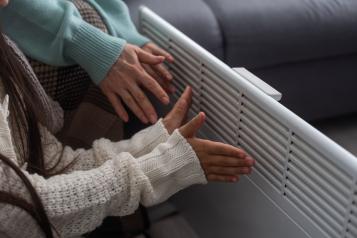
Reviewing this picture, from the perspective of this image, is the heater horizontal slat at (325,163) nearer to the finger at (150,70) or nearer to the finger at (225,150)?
the finger at (225,150)

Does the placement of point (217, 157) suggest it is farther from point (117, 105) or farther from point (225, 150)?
point (117, 105)

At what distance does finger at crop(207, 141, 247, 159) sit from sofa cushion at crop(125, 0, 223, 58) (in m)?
0.46

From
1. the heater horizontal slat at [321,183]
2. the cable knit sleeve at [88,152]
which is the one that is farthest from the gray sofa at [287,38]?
the heater horizontal slat at [321,183]

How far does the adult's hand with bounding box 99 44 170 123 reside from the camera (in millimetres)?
787

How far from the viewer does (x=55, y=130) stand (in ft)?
2.74

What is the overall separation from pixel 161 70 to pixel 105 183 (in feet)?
0.89

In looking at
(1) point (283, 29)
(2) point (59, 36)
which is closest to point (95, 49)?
(2) point (59, 36)

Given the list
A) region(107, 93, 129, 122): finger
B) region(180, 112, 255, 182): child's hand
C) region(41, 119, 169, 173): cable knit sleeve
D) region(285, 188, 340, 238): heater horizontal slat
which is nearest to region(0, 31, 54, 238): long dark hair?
region(41, 119, 169, 173): cable knit sleeve

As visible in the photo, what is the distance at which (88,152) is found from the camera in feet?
2.52

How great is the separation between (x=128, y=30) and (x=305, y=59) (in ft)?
1.70

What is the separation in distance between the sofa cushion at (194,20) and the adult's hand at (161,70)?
8.8 inches

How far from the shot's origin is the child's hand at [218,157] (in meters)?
0.67

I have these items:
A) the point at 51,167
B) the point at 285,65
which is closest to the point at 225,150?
the point at 51,167

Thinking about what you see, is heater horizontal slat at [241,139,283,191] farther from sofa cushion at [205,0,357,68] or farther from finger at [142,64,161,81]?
sofa cushion at [205,0,357,68]
